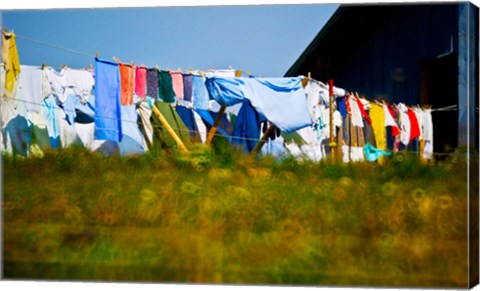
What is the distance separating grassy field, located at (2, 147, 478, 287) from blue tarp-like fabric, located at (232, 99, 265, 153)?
0.34ft

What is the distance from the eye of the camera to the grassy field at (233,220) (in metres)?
6.92

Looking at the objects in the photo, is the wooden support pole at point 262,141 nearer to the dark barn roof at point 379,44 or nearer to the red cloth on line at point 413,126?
the dark barn roof at point 379,44

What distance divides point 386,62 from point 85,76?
2010 mm

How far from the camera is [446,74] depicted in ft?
22.6

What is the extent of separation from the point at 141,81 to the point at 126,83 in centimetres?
10

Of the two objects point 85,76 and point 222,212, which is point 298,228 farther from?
point 85,76

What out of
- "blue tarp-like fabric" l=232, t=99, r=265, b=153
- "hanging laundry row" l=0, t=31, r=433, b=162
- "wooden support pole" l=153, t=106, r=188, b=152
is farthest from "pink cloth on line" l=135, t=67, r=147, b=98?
"blue tarp-like fabric" l=232, t=99, r=265, b=153

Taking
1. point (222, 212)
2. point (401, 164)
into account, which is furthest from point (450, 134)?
point (222, 212)

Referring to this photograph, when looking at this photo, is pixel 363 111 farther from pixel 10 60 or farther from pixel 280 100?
pixel 10 60

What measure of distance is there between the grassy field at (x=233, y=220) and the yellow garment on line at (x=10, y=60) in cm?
52

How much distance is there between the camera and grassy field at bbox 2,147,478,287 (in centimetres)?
692

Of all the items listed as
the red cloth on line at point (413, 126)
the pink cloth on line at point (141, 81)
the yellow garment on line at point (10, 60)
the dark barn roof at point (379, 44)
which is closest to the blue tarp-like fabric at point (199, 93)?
the pink cloth on line at point (141, 81)

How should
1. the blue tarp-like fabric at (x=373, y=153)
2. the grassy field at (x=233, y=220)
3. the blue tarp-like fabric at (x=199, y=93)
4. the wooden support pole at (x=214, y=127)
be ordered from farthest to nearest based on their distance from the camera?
the blue tarp-like fabric at (x=199, y=93) < the wooden support pole at (x=214, y=127) < the blue tarp-like fabric at (x=373, y=153) < the grassy field at (x=233, y=220)

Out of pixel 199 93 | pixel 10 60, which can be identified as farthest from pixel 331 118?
pixel 10 60
